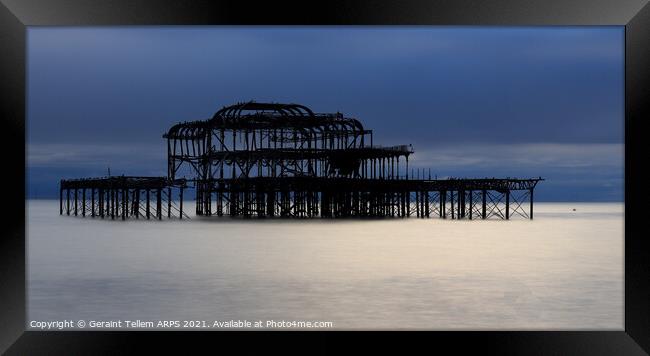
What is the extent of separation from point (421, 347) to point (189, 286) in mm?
14546

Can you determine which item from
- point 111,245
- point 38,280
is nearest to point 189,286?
point 38,280

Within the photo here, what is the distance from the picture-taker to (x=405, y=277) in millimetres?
25375

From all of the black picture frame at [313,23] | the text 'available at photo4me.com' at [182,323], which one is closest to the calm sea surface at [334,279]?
the text 'available at photo4me.com' at [182,323]

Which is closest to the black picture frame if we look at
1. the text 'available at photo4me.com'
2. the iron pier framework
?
the text 'available at photo4me.com'

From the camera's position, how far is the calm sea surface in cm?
1714

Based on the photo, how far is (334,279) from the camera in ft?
81.0

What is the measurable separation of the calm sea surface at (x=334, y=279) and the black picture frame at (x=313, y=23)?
18.9ft

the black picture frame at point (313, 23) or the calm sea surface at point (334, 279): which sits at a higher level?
the black picture frame at point (313, 23)

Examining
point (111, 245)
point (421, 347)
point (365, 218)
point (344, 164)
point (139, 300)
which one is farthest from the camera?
point (365, 218)

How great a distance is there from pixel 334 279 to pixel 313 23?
15747 mm

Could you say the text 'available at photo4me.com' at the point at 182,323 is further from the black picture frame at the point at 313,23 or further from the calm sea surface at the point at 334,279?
the black picture frame at the point at 313,23

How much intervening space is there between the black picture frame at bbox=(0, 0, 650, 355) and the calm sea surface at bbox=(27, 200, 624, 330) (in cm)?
575

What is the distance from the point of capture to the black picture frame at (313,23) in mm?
9367

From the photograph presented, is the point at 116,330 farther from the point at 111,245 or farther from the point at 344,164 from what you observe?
the point at 344,164
